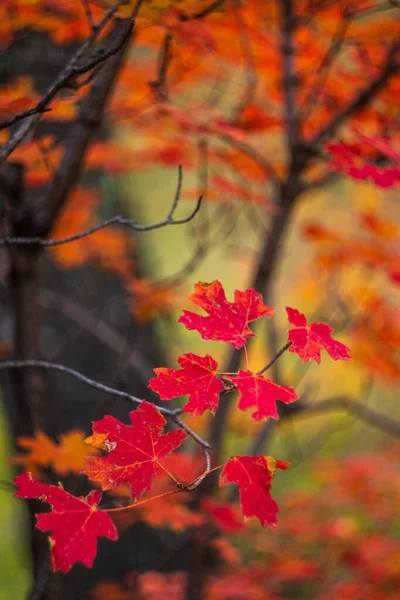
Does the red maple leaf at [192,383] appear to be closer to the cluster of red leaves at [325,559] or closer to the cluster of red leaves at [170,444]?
the cluster of red leaves at [170,444]

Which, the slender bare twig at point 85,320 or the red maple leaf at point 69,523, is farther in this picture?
the slender bare twig at point 85,320

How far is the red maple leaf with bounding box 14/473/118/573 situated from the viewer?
816 millimetres

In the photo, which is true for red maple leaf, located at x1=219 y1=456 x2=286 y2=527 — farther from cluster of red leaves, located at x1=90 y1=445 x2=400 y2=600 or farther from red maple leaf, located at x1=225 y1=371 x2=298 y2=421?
cluster of red leaves, located at x1=90 y1=445 x2=400 y2=600

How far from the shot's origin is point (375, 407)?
8070mm

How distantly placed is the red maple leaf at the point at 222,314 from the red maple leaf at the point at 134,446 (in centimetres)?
15

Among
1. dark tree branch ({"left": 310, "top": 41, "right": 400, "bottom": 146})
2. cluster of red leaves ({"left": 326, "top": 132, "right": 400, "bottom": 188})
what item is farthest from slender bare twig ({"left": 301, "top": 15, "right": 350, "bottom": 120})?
cluster of red leaves ({"left": 326, "top": 132, "right": 400, "bottom": 188})

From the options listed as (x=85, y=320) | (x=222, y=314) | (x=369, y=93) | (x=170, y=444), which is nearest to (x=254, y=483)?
(x=170, y=444)

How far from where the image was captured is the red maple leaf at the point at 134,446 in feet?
2.88

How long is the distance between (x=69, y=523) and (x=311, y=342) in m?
0.47

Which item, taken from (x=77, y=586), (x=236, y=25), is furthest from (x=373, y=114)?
(x=77, y=586)

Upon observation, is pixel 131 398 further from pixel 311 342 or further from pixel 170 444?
pixel 311 342

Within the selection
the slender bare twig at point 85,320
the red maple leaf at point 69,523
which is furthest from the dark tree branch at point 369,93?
the red maple leaf at point 69,523

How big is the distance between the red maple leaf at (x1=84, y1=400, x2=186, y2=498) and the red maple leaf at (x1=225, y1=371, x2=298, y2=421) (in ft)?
0.45

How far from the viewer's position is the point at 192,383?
861 mm
